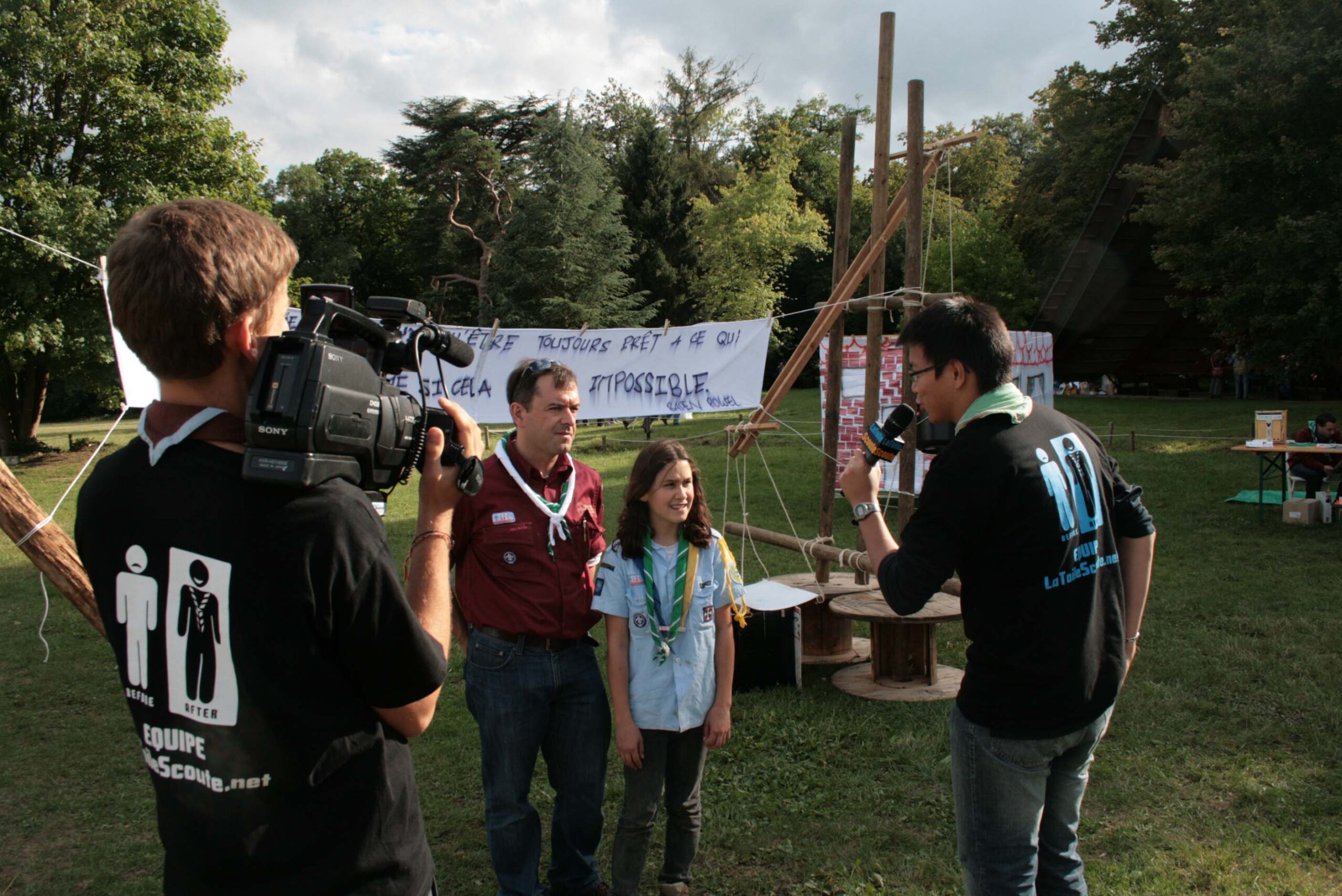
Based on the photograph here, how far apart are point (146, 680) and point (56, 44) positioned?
875 inches

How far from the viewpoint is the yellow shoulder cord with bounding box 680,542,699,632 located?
3090 millimetres

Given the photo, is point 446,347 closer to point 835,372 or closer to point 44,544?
point 44,544

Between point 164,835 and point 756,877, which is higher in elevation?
point 164,835

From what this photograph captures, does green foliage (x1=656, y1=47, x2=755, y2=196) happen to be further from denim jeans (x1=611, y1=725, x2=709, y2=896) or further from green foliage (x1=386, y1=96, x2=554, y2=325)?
denim jeans (x1=611, y1=725, x2=709, y2=896)

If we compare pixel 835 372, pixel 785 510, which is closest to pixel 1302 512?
pixel 785 510

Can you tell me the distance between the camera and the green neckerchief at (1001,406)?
2096mm

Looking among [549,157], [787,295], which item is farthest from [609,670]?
[787,295]

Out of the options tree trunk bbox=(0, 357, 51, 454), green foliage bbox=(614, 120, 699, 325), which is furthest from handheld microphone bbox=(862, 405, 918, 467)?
green foliage bbox=(614, 120, 699, 325)

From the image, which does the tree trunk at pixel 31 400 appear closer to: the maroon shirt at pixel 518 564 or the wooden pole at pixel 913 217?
the wooden pole at pixel 913 217

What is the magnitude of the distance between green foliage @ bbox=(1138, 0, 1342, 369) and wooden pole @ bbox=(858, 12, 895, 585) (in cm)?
996

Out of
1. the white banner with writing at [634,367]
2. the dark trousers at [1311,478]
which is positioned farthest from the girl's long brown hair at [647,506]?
the dark trousers at [1311,478]

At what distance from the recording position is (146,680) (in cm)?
130

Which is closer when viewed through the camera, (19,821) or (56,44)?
(19,821)

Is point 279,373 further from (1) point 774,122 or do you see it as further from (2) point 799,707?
(1) point 774,122
